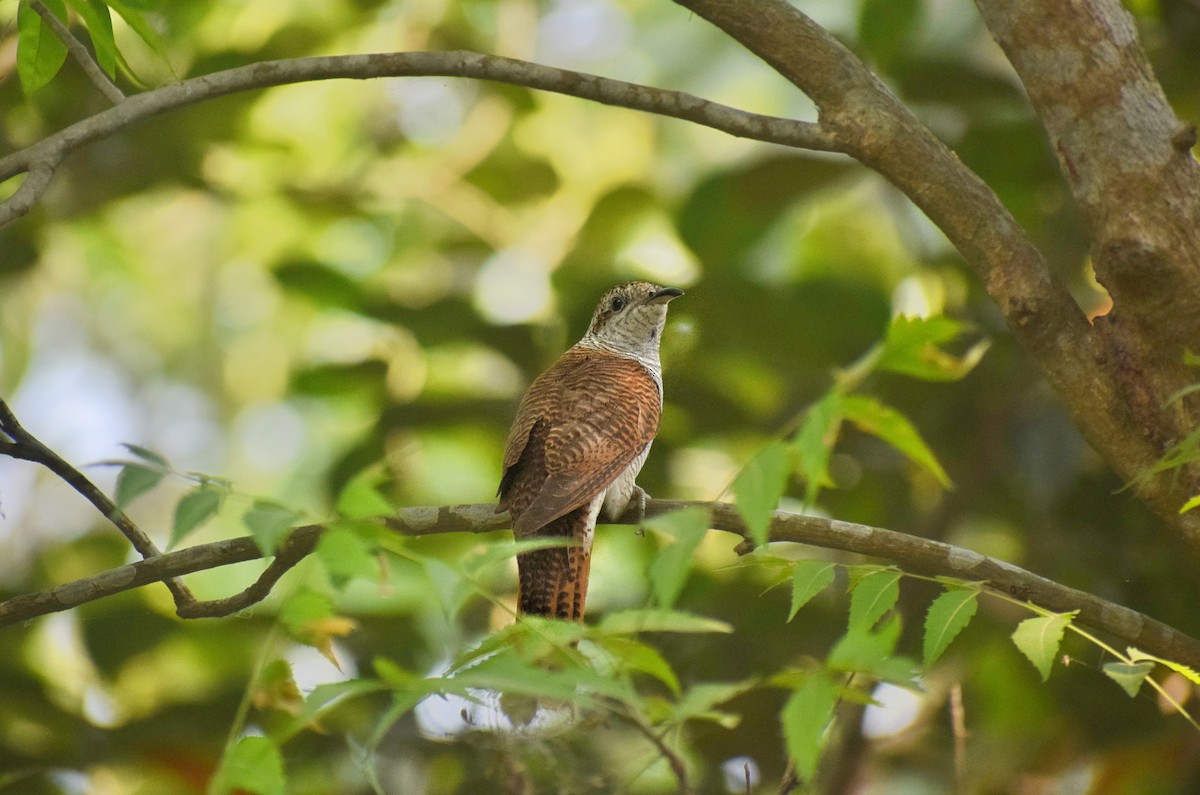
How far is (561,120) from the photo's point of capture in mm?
6988

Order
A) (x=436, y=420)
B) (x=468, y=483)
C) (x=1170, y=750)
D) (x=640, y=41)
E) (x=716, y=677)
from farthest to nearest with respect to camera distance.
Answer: (x=640, y=41) → (x=468, y=483) → (x=436, y=420) → (x=716, y=677) → (x=1170, y=750)

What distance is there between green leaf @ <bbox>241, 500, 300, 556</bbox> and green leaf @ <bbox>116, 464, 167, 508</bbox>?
0.12 m

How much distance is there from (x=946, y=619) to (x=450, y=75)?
138 cm

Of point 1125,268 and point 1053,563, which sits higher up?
point 1125,268

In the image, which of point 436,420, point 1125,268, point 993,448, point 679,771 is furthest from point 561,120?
point 679,771

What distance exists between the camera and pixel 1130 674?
6.87ft

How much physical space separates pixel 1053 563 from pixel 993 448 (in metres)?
0.46

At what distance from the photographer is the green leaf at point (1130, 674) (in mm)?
2057

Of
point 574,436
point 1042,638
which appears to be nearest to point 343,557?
point 1042,638

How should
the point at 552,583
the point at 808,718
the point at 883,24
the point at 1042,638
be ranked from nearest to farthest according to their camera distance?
the point at 808,718 < the point at 1042,638 < the point at 552,583 < the point at 883,24

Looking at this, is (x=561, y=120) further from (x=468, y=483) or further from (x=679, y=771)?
(x=679, y=771)

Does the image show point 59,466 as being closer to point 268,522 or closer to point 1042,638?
point 268,522

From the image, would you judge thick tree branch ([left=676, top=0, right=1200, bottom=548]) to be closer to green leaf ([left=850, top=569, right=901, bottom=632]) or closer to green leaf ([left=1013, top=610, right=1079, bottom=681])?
green leaf ([left=1013, top=610, right=1079, bottom=681])

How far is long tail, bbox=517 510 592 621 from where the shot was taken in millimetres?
3107
